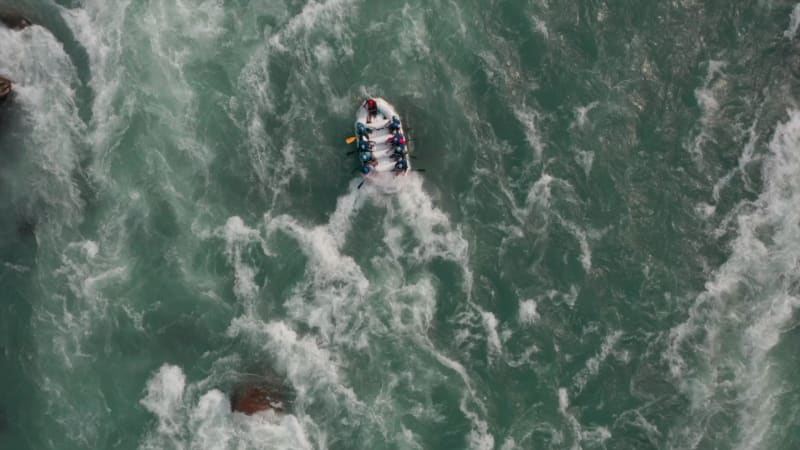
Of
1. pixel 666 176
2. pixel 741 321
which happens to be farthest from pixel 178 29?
pixel 741 321

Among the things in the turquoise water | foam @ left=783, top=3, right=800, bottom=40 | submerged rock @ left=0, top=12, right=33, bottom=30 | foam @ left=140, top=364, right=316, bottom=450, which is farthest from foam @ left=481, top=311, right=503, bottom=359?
submerged rock @ left=0, top=12, right=33, bottom=30

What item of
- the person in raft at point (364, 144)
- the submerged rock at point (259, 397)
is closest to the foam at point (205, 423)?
the submerged rock at point (259, 397)

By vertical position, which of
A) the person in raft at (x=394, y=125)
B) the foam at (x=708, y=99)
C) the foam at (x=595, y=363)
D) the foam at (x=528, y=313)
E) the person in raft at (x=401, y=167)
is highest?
the foam at (x=708, y=99)

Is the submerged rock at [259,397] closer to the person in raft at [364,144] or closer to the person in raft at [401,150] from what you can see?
the person in raft at [364,144]

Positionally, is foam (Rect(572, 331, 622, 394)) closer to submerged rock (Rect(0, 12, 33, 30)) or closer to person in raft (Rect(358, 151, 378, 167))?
person in raft (Rect(358, 151, 378, 167))

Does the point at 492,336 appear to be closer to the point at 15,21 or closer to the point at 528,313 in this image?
the point at 528,313
